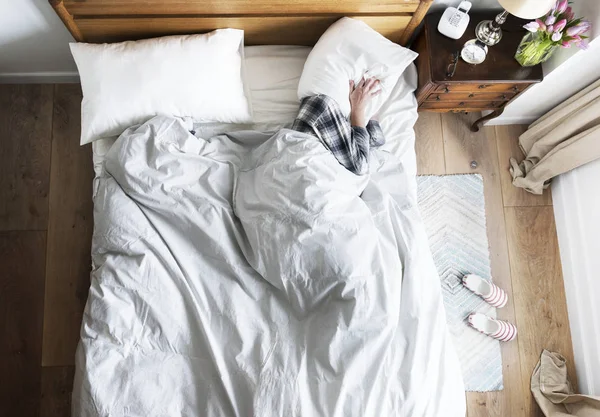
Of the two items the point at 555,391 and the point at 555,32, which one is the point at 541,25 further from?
the point at 555,391

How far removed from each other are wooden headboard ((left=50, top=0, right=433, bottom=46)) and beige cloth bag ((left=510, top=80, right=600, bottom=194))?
0.66m

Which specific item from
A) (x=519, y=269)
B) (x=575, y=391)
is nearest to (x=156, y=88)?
(x=519, y=269)

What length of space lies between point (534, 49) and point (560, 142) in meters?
0.46

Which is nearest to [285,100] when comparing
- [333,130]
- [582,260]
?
[333,130]

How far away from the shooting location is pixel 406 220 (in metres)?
1.61

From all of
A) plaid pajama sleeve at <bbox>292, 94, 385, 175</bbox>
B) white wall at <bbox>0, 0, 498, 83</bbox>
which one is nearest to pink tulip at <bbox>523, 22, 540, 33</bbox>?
white wall at <bbox>0, 0, 498, 83</bbox>

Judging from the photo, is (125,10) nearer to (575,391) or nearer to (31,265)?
(31,265)

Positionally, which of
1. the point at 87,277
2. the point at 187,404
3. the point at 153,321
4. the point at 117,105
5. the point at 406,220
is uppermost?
the point at 117,105

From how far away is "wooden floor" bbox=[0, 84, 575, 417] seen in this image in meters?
1.89

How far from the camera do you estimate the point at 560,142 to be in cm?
197

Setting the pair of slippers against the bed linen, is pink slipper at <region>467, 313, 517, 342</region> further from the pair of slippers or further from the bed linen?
the bed linen

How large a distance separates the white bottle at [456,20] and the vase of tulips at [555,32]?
8.0 inches

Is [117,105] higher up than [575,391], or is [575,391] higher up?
[117,105]

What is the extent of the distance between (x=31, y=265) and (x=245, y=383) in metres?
1.07
